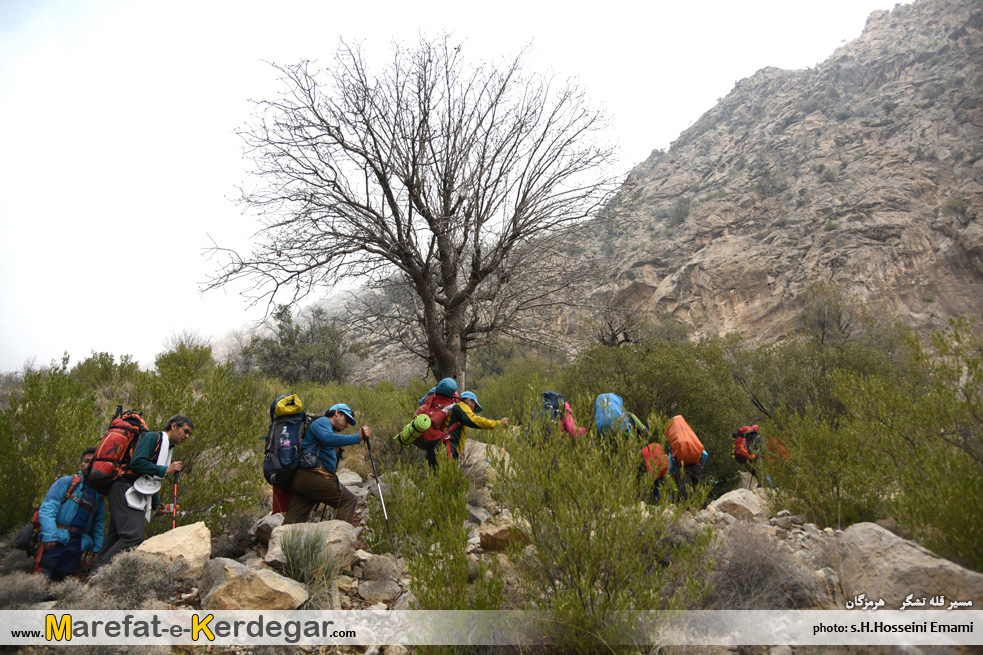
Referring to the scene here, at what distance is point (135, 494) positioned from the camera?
3594mm

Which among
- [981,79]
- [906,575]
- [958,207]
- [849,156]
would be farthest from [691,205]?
[906,575]

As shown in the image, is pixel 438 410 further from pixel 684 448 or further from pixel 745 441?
pixel 745 441

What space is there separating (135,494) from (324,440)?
1.52 m

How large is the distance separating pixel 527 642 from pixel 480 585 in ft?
1.24

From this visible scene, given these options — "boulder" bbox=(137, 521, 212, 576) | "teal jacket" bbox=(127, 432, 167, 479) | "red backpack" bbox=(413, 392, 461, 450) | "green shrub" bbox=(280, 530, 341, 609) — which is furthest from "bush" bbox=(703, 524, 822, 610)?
"teal jacket" bbox=(127, 432, 167, 479)

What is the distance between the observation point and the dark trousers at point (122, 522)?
3.47 meters

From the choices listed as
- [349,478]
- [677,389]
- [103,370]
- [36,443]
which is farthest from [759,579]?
[103,370]

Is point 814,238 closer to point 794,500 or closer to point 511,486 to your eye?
point 794,500

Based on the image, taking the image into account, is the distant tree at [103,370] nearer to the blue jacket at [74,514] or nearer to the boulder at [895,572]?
the blue jacket at [74,514]

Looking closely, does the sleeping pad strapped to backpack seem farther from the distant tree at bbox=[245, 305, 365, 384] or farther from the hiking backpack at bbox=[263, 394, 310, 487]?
the distant tree at bbox=[245, 305, 365, 384]

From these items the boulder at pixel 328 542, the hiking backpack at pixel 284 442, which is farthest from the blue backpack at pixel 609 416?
the hiking backpack at pixel 284 442

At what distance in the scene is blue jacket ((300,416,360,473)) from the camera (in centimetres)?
436

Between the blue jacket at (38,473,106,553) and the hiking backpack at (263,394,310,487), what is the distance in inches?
50.6

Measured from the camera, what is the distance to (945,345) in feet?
10.2
